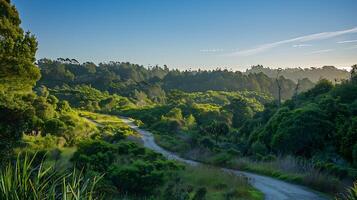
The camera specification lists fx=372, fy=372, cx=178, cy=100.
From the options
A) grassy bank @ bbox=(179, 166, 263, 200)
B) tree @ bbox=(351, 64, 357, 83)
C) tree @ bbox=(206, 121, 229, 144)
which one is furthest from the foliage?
tree @ bbox=(351, 64, 357, 83)

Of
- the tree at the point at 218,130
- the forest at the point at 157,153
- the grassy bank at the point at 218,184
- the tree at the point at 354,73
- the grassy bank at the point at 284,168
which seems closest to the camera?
the forest at the point at 157,153

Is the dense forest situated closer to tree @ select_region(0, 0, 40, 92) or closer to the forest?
the forest

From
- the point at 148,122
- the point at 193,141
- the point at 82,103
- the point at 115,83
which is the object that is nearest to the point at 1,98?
the point at 193,141

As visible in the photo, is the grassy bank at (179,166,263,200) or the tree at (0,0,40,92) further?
the tree at (0,0,40,92)

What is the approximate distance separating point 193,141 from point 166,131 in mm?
22370

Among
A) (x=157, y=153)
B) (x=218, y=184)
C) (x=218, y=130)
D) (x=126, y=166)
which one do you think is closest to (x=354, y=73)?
(x=218, y=130)

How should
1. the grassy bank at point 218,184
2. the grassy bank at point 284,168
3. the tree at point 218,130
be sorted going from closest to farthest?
1. the grassy bank at point 218,184
2. the grassy bank at point 284,168
3. the tree at point 218,130

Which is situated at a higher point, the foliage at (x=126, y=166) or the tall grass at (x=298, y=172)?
the foliage at (x=126, y=166)

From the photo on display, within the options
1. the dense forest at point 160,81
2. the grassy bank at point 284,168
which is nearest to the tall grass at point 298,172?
the grassy bank at point 284,168

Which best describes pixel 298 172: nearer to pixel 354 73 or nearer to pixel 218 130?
pixel 218 130

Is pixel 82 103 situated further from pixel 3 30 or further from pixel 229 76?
pixel 229 76

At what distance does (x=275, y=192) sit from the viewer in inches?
636

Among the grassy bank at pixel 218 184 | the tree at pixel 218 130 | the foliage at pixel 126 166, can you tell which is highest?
the foliage at pixel 126 166

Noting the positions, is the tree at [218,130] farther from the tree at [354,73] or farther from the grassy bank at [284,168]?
the tree at [354,73]
